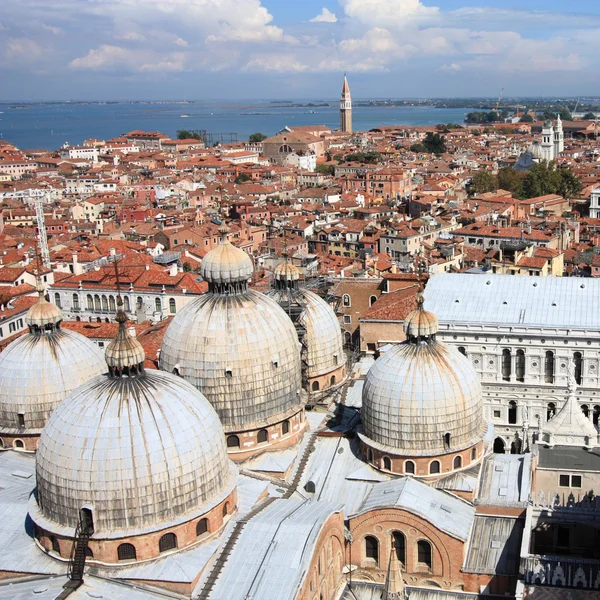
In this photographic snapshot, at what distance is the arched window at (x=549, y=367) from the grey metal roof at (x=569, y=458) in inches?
191

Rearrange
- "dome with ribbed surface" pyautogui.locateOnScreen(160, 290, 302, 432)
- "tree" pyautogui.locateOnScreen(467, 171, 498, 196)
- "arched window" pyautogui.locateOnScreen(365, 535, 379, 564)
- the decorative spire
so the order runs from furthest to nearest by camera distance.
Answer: "tree" pyautogui.locateOnScreen(467, 171, 498, 196)
"dome with ribbed surface" pyautogui.locateOnScreen(160, 290, 302, 432)
"arched window" pyautogui.locateOnScreen(365, 535, 379, 564)
the decorative spire

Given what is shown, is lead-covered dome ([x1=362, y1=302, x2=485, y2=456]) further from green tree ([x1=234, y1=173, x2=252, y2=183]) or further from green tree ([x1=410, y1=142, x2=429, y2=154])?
green tree ([x1=410, y1=142, x2=429, y2=154])

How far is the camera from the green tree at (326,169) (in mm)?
126000

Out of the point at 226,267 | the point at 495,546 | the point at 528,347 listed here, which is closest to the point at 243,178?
the point at 528,347

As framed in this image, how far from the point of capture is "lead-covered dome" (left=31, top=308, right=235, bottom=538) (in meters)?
16.4

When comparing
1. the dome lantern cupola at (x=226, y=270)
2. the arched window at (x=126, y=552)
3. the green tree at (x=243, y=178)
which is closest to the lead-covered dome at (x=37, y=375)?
the dome lantern cupola at (x=226, y=270)

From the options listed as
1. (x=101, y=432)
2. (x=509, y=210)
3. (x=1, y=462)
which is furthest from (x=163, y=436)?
(x=509, y=210)

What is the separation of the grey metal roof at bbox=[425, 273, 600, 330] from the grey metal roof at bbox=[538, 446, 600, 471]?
18.4 feet

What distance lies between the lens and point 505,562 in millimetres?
19922

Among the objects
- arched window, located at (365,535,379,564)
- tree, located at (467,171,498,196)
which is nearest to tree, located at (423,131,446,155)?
tree, located at (467,171,498,196)

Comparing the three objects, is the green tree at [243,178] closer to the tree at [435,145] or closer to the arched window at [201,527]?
the tree at [435,145]

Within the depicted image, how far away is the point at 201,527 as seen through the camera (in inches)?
683

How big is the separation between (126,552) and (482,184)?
8455 cm

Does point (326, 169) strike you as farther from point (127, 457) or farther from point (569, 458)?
point (127, 457)
